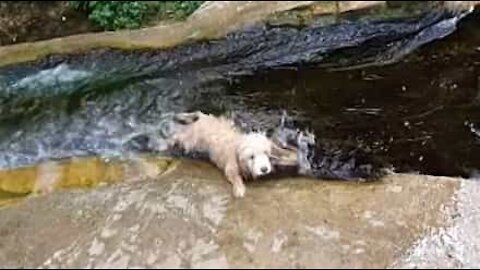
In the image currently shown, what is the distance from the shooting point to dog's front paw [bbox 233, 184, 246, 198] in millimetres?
4500

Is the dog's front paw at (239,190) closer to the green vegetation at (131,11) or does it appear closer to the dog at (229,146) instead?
the dog at (229,146)

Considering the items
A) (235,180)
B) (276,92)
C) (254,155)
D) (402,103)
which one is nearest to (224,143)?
(254,155)

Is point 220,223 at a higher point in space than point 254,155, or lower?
lower

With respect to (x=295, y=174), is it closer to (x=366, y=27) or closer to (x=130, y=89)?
(x=130, y=89)

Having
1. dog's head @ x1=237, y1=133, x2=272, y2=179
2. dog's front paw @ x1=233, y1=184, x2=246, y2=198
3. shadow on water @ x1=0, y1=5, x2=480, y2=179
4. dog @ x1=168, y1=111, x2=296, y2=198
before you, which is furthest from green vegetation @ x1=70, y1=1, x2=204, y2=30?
dog's front paw @ x1=233, y1=184, x2=246, y2=198

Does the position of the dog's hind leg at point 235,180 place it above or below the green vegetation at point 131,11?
below

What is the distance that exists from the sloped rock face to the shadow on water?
2.97 feet

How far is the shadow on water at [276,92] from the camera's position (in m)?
5.82

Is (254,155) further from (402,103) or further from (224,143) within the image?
(402,103)

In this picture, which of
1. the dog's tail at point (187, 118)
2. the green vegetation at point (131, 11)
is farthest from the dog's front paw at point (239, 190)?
the green vegetation at point (131, 11)

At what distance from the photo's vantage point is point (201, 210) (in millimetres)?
4344

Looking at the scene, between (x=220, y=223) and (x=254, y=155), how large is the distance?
66 centimetres

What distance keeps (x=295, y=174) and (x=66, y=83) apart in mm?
2475

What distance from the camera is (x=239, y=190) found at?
4.53 m
